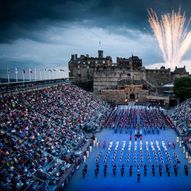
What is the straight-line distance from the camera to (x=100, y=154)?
2973cm

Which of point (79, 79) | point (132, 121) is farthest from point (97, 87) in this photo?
point (132, 121)

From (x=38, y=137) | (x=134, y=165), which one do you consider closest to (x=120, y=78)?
(x=38, y=137)

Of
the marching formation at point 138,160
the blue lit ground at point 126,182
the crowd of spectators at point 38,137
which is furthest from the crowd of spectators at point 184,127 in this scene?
the crowd of spectators at point 38,137

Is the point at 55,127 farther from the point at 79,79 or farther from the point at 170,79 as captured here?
the point at 170,79

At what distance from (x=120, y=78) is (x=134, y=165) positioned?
59.6 metres

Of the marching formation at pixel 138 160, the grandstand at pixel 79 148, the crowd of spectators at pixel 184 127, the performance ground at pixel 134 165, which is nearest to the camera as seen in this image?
the grandstand at pixel 79 148

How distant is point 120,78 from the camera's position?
84.6 m

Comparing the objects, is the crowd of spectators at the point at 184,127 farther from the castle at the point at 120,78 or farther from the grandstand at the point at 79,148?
the castle at the point at 120,78

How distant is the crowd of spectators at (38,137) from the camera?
20.9m

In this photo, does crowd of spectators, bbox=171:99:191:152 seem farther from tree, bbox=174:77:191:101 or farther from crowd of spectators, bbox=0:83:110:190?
tree, bbox=174:77:191:101

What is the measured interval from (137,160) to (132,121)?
19977 millimetres

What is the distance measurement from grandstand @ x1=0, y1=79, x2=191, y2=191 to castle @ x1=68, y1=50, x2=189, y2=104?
25.1 metres

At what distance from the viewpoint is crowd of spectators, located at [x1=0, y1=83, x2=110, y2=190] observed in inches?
821

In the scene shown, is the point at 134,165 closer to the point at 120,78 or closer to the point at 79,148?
the point at 79,148
